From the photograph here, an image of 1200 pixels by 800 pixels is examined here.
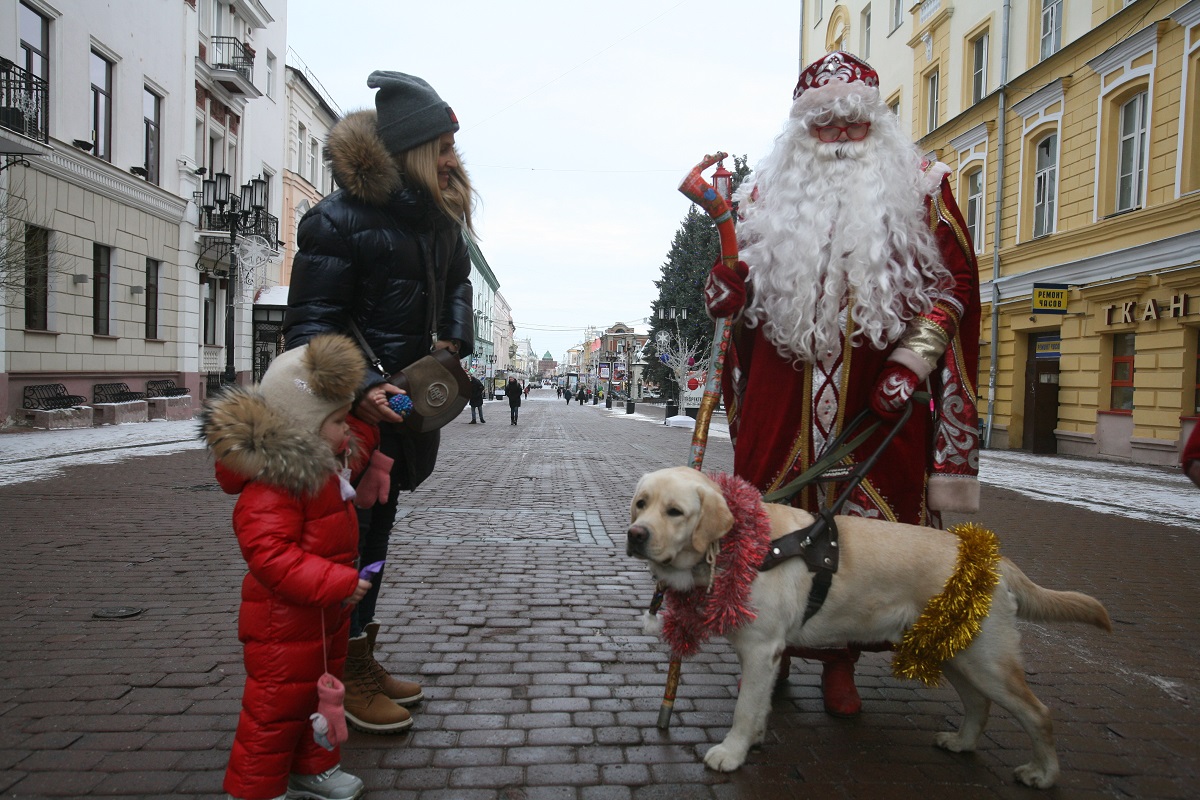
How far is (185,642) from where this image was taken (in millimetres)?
3771

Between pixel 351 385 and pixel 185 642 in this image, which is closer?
pixel 351 385

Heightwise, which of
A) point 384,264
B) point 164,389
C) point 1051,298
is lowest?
point 164,389

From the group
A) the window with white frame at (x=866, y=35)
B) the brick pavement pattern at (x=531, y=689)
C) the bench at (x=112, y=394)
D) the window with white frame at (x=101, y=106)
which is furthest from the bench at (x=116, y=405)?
the window with white frame at (x=866, y=35)

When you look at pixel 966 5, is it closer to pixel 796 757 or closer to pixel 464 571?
pixel 464 571

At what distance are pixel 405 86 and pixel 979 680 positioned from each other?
271 centimetres

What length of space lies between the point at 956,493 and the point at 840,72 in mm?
1675

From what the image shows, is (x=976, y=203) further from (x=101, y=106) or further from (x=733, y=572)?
(x=733, y=572)

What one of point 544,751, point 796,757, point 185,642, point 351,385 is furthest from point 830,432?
point 185,642

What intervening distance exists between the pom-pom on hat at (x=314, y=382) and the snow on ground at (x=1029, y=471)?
7878 mm

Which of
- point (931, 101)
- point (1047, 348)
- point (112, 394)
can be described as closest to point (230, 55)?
point (112, 394)

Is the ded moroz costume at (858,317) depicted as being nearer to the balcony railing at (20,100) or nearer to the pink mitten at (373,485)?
the pink mitten at (373,485)

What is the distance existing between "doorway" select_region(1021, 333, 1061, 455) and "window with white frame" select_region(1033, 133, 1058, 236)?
2615 mm

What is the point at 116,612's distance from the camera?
4254 millimetres

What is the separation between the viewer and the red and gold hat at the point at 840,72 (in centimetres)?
315
